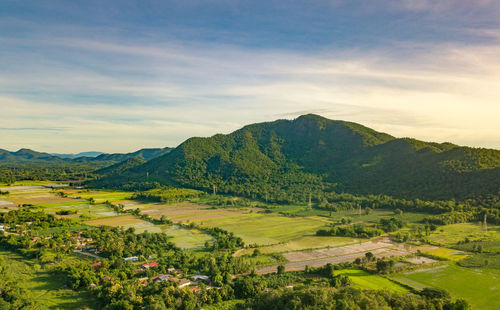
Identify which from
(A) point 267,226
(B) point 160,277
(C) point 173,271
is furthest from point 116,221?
(B) point 160,277

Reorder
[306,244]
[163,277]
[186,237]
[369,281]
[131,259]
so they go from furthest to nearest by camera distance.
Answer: [186,237]
[306,244]
[131,259]
[369,281]
[163,277]

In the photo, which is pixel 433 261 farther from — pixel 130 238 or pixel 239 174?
pixel 239 174

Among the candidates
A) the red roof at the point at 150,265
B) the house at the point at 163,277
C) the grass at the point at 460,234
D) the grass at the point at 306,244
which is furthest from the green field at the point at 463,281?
the red roof at the point at 150,265

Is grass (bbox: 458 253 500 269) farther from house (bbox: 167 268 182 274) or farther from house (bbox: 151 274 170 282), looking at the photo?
house (bbox: 151 274 170 282)

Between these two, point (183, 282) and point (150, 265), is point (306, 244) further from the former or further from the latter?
point (150, 265)

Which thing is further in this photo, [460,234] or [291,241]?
[460,234]

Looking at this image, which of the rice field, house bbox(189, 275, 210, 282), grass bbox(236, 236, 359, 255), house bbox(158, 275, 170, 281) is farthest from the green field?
the rice field

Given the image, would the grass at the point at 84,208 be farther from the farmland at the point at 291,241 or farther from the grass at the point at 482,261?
the grass at the point at 482,261
